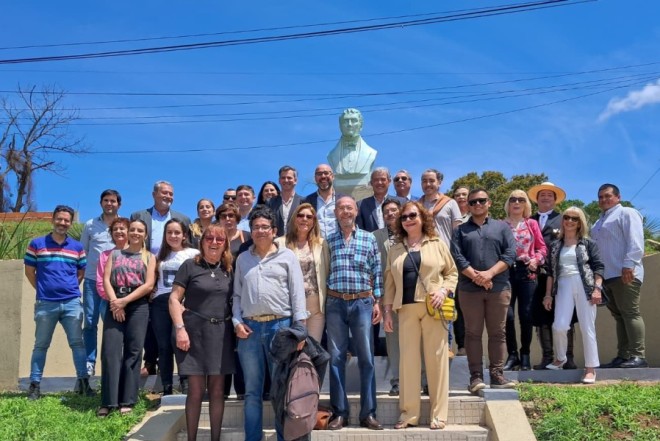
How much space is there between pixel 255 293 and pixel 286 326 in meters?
0.36

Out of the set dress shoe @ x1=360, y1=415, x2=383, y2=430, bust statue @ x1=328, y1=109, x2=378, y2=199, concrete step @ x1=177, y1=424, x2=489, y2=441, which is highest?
bust statue @ x1=328, y1=109, x2=378, y2=199

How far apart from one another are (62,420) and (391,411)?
288 centimetres

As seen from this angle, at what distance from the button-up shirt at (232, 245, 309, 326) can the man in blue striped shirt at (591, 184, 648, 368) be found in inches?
148

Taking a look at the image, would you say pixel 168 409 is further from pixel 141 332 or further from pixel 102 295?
pixel 102 295

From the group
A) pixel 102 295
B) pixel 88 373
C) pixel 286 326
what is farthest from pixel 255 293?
pixel 88 373

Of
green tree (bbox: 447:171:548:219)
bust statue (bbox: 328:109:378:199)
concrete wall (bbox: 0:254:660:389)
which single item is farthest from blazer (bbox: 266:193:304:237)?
green tree (bbox: 447:171:548:219)

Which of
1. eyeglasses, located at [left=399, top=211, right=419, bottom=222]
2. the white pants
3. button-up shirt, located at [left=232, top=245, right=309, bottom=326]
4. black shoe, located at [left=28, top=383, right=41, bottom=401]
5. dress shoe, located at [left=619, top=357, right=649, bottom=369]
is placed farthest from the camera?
dress shoe, located at [left=619, top=357, right=649, bottom=369]

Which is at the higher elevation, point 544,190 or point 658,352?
point 544,190

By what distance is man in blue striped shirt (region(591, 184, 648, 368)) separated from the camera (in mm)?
6711

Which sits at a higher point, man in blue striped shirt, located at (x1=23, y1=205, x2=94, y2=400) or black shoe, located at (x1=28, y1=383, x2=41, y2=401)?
man in blue striped shirt, located at (x1=23, y1=205, x2=94, y2=400)

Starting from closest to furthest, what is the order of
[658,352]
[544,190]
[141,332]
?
[141,332] < [544,190] < [658,352]

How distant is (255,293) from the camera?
16.3 ft

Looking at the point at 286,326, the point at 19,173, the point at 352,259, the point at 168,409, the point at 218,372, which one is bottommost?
the point at 168,409

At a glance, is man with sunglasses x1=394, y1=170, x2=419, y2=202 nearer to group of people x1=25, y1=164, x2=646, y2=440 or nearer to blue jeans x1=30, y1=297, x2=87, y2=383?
group of people x1=25, y1=164, x2=646, y2=440
